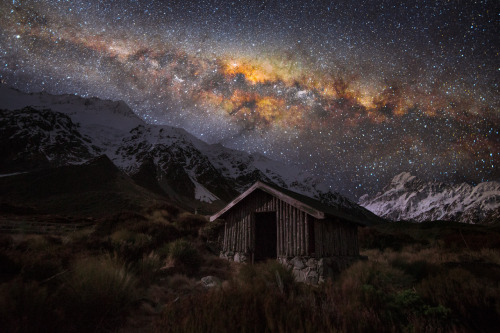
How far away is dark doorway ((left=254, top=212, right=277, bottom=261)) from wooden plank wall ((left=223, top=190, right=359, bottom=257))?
6.66 feet

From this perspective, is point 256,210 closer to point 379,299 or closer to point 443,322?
point 379,299

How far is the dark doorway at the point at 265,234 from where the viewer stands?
15.5m

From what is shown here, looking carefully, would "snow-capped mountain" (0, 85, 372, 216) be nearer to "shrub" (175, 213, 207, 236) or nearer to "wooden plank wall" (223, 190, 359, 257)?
"shrub" (175, 213, 207, 236)

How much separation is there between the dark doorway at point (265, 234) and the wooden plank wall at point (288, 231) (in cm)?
203

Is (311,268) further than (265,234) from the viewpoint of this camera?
No

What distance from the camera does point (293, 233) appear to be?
39.0 feet

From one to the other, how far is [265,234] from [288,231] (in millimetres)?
3985

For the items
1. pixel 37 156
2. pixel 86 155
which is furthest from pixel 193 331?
pixel 86 155

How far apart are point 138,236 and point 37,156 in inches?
5317

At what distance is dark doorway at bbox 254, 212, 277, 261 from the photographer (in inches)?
609

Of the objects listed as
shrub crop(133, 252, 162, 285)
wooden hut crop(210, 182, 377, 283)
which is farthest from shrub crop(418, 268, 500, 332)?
shrub crop(133, 252, 162, 285)

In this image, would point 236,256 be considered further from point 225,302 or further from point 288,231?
point 225,302

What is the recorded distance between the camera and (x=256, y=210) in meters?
13.3

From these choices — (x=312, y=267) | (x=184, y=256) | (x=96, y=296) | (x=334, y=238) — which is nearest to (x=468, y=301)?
(x=312, y=267)
